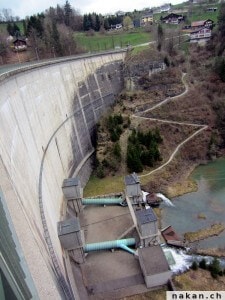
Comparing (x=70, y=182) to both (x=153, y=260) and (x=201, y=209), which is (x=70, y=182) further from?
(x=201, y=209)

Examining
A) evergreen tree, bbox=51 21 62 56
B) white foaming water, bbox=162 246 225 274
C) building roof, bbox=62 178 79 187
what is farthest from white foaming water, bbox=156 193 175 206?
evergreen tree, bbox=51 21 62 56

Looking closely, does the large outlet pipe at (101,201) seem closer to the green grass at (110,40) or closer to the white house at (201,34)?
the white house at (201,34)

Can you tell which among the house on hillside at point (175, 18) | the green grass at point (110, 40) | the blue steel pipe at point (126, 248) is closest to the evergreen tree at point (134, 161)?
the blue steel pipe at point (126, 248)

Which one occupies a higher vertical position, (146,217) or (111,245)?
(146,217)

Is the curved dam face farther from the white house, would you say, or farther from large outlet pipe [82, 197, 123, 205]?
the white house

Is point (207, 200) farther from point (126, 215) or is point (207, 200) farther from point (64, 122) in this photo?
point (64, 122)

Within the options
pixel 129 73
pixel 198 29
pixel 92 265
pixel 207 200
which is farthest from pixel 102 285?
pixel 198 29

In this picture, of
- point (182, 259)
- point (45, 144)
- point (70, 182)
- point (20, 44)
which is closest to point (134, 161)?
point (70, 182)
